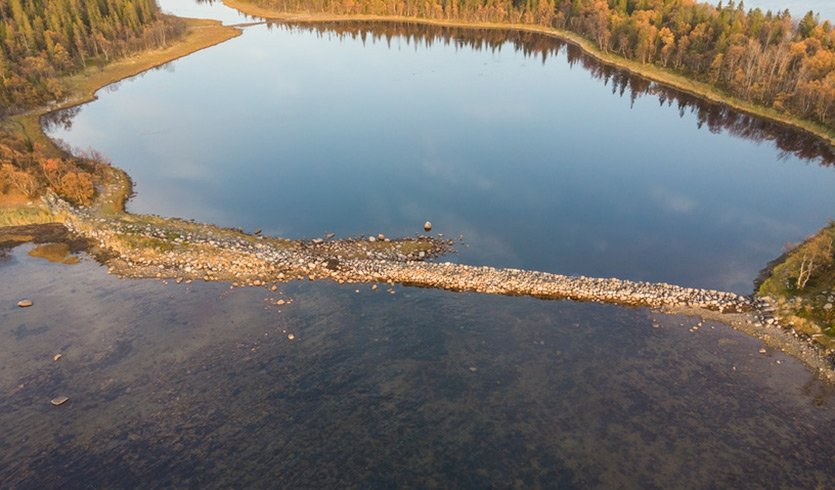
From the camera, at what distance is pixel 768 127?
97.5 m

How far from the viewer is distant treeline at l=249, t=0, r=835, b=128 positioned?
9824cm

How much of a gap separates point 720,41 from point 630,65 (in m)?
21.6

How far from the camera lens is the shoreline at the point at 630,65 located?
3816 inches

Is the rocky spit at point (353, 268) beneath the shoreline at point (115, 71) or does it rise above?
beneath

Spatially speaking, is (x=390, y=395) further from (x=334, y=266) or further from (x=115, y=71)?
(x=115, y=71)

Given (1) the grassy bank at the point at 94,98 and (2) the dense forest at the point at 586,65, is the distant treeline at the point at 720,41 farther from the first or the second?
(1) the grassy bank at the point at 94,98

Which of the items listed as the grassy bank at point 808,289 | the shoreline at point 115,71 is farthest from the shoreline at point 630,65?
the grassy bank at point 808,289

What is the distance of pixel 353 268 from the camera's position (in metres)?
55.7

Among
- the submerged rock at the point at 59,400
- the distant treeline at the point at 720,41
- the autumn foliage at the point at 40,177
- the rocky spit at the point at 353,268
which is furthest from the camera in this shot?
the distant treeline at the point at 720,41

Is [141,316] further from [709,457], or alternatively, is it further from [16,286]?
[709,457]

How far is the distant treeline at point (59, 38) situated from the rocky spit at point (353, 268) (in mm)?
58248

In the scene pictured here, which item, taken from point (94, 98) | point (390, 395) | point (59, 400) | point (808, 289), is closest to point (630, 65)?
point (808, 289)

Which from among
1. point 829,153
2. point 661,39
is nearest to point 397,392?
point 829,153

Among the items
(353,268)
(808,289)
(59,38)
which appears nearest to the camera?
(808,289)
